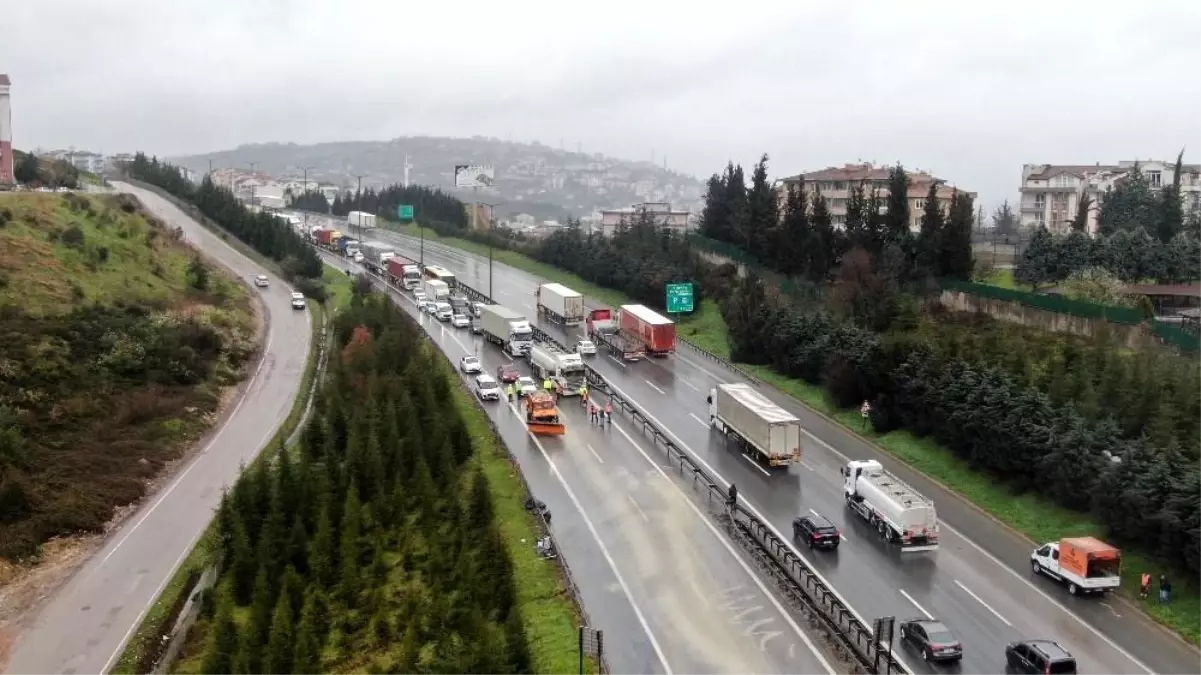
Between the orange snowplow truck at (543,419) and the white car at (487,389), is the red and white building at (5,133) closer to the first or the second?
the white car at (487,389)

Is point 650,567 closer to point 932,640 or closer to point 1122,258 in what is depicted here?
point 932,640

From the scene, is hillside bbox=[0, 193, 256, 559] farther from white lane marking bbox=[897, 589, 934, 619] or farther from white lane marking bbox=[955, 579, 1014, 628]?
white lane marking bbox=[955, 579, 1014, 628]

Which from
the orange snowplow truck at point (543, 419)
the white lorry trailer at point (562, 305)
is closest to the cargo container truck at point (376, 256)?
the white lorry trailer at point (562, 305)

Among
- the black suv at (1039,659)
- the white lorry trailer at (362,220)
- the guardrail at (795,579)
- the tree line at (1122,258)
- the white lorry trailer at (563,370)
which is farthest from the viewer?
the white lorry trailer at (362,220)

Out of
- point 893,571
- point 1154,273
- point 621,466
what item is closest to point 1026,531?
point 893,571

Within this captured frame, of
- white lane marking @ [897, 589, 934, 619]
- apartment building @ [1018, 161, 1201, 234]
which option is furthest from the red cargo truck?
apartment building @ [1018, 161, 1201, 234]

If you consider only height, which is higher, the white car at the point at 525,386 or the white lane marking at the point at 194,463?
the white car at the point at 525,386

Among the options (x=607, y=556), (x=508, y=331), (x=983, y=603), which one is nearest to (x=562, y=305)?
(x=508, y=331)
